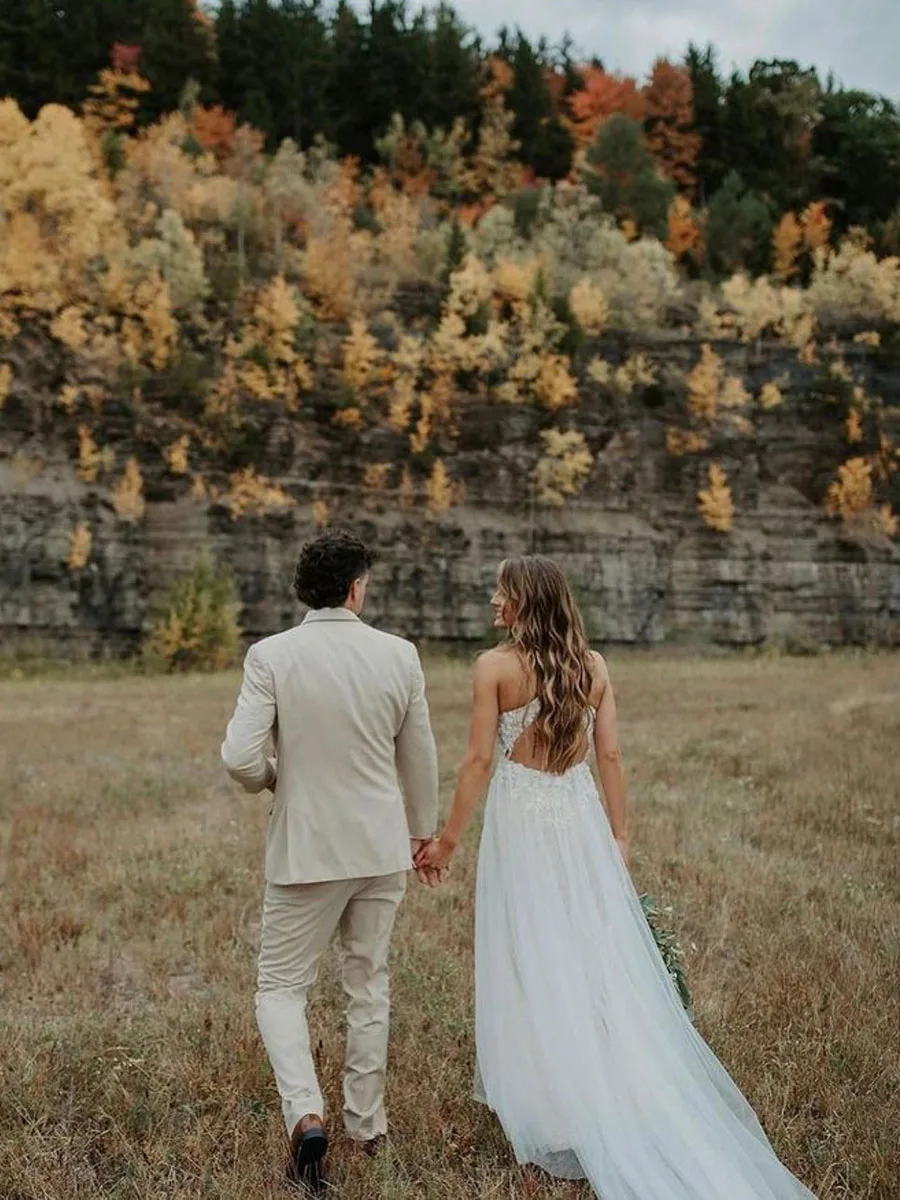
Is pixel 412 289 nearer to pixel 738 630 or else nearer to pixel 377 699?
pixel 738 630

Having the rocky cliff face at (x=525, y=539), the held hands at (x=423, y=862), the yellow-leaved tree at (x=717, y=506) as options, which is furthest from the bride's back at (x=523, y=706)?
the yellow-leaved tree at (x=717, y=506)

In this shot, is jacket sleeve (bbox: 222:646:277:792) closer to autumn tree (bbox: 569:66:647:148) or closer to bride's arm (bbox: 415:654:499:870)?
bride's arm (bbox: 415:654:499:870)

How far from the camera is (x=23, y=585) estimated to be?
41312mm

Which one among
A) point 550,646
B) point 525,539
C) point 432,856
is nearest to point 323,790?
point 432,856

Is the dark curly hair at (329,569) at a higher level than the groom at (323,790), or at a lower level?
higher

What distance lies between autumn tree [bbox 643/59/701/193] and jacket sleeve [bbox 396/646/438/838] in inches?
3165

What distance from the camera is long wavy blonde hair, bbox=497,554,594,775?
4.50 m

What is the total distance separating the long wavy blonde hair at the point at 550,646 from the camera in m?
4.50

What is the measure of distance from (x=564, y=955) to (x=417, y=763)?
3.28ft

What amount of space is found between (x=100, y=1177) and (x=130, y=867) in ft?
17.5

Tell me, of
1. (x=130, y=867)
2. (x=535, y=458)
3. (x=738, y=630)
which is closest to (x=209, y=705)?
(x=130, y=867)

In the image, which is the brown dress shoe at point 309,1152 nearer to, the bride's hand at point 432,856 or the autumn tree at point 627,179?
the bride's hand at point 432,856

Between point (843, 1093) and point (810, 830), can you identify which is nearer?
point (843, 1093)

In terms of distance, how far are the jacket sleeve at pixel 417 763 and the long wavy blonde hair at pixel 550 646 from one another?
462 mm
